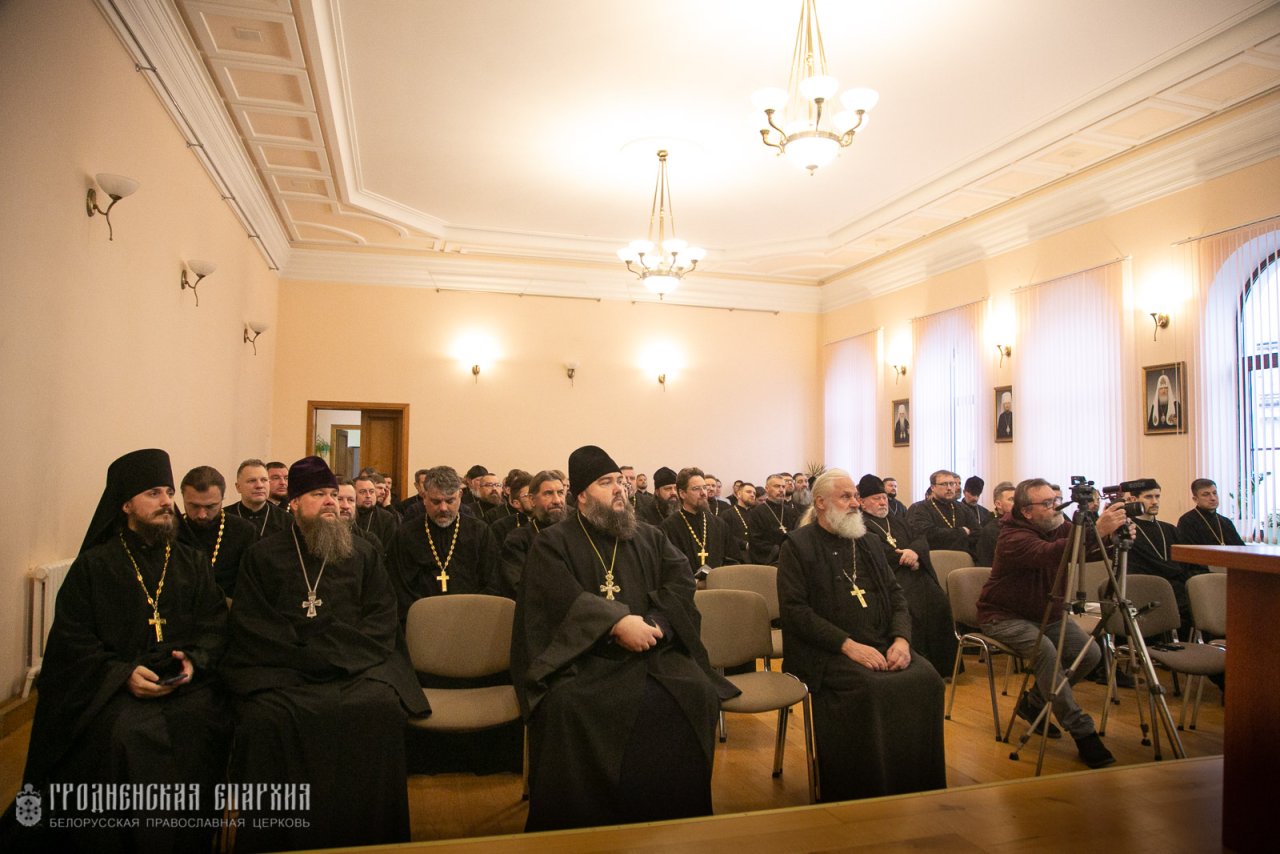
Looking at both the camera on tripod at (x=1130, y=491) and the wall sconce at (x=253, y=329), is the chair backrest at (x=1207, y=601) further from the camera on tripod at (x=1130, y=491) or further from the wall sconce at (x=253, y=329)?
the wall sconce at (x=253, y=329)

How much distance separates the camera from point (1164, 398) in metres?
7.21

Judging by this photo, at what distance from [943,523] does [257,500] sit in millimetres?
6101

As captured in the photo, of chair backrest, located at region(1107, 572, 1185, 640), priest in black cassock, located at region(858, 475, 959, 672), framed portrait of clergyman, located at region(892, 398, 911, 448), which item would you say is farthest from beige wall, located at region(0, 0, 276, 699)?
framed portrait of clergyman, located at region(892, 398, 911, 448)

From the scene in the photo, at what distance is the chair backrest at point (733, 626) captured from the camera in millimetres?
3971

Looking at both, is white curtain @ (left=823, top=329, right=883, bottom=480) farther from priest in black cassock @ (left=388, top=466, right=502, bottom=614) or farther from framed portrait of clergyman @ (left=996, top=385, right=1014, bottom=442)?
priest in black cassock @ (left=388, top=466, right=502, bottom=614)

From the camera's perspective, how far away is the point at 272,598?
3428 millimetres

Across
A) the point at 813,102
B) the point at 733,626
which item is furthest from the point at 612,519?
the point at 813,102

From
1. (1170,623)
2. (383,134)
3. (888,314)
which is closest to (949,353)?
(888,314)

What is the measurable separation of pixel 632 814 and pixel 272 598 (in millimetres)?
1793

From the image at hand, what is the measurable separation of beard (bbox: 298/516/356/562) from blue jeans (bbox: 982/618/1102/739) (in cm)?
353

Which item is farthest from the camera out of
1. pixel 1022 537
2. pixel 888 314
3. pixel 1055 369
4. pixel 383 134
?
pixel 888 314

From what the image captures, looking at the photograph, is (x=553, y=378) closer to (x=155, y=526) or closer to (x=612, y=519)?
(x=612, y=519)

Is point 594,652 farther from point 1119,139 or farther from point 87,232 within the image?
point 1119,139

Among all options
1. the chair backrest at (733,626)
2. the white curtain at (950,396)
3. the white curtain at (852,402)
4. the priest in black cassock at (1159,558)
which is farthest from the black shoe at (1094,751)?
the white curtain at (852,402)
